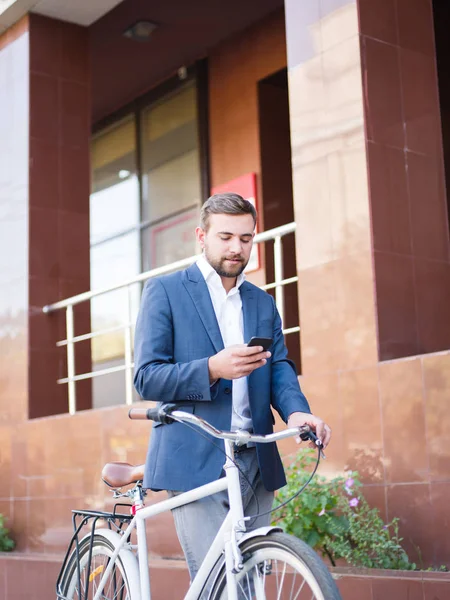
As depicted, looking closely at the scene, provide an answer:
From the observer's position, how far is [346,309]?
235 inches

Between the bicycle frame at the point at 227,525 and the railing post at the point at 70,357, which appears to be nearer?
the bicycle frame at the point at 227,525

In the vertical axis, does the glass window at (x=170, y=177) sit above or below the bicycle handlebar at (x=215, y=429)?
above

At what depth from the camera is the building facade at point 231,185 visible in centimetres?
581

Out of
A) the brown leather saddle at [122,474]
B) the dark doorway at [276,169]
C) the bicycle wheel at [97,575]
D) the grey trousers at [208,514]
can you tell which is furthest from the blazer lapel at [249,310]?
the dark doorway at [276,169]

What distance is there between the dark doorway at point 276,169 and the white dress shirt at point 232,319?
6.34 meters

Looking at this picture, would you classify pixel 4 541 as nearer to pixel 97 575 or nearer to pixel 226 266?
pixel 97 575

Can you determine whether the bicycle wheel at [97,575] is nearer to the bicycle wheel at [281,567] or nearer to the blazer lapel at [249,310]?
the bicycle wheel at [281,567]

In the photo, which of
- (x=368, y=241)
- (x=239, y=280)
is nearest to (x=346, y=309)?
(x=368, y=241)

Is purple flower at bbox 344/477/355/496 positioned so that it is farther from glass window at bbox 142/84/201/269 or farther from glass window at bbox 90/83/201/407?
glass window at bbox 142/84/201/269

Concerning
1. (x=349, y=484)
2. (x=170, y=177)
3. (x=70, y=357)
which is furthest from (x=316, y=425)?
(x=170, y=177)

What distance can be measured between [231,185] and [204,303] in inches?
277

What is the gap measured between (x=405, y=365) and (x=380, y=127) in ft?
5.08

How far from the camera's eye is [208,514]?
11.4 ft

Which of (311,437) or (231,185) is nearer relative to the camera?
(311,437)
